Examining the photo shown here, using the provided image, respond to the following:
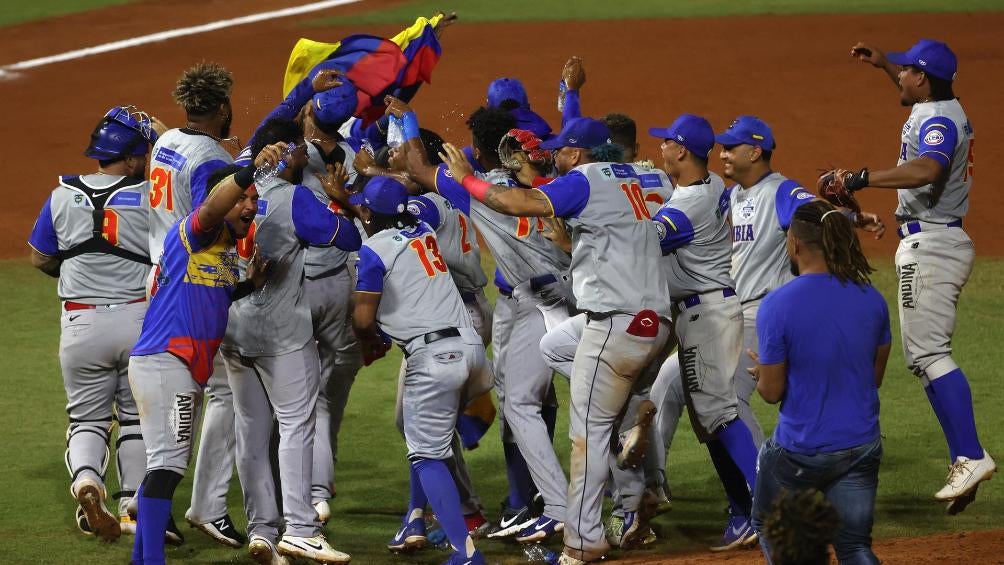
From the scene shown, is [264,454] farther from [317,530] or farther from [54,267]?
[54,267]

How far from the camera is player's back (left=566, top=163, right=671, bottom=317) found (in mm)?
5914

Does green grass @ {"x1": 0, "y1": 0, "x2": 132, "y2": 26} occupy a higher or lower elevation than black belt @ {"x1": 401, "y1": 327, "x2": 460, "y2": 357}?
higher

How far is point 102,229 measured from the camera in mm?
6586

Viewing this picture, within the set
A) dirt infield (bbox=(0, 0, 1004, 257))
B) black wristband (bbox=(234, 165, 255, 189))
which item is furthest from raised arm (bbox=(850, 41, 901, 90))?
dirt infield (bbox=(0, 0, 1004, 257))

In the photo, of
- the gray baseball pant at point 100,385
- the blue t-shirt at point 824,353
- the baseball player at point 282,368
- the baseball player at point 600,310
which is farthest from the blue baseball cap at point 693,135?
the gray baseball pant at point 100,385

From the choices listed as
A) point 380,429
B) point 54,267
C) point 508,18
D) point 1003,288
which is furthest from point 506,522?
point 508,18

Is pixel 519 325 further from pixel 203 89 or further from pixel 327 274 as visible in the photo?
pixel 203 89

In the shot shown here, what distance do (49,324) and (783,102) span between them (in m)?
8.69

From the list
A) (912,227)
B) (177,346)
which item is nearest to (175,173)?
(177,346)

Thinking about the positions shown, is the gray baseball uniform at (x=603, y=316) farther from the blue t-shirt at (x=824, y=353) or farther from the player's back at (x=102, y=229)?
the player's back at (x=102, y=229)

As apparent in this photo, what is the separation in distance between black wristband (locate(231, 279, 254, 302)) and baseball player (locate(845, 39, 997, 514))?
2909mm

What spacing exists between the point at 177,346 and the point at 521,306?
186 centimetres

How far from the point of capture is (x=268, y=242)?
19.7 ft

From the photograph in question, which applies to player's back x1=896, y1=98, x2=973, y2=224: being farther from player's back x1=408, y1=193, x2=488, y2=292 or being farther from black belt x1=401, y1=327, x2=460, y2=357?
black belt x1=401, y1=327, x2=460, y2=357
